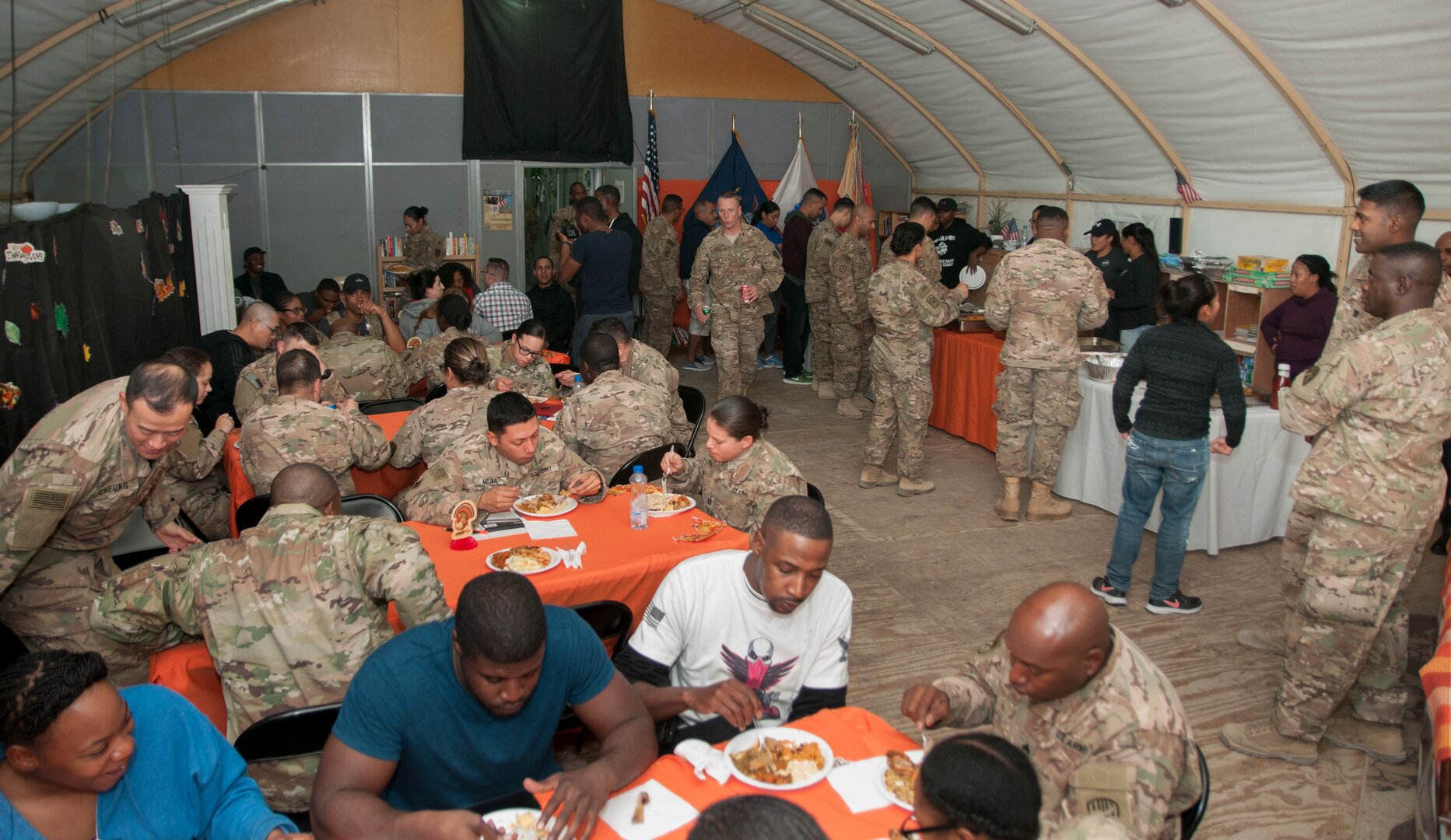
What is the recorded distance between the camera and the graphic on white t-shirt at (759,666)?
9.61ft

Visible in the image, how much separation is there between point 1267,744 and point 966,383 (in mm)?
4522

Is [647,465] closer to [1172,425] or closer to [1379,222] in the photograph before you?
[1172,425]

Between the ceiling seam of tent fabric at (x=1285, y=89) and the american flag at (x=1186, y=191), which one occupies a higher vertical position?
the ceiling seam of tent fabric at (x=1285, y=89)

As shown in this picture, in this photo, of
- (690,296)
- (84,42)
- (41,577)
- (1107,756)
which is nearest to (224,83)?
(84,42)

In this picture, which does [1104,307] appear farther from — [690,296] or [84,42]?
[84,42]

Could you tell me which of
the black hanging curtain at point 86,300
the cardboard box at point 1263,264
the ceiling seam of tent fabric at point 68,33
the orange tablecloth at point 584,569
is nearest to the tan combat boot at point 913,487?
the cardboard box at point 1263,264

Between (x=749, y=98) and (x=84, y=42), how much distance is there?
23.7ft

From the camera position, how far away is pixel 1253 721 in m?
4.25

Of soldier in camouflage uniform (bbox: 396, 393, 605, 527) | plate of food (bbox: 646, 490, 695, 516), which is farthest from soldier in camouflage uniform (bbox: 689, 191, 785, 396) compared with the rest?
plate of food (bbox: 646, 490, 695, 516)

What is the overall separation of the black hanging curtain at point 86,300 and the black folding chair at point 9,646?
4.78 ft

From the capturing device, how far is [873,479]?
7414mm

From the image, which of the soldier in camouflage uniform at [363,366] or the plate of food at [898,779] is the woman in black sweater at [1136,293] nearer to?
the soldier in camouflage uniform at [363,366]

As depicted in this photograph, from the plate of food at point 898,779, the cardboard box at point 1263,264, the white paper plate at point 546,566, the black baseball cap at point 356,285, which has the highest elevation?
the cardboard box at point 1263,264

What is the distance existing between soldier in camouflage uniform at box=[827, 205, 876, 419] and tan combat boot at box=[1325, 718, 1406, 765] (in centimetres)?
546
